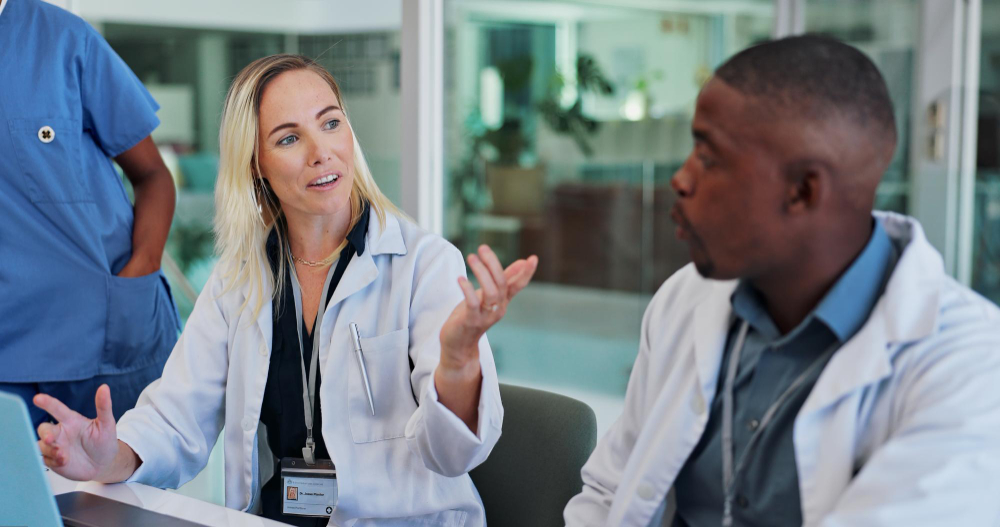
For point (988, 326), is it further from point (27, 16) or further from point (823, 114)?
point (27, 16)

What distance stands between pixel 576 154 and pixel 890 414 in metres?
2.82

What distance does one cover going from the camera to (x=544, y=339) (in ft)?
13.4

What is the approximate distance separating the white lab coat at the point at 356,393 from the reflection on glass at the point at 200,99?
144cm

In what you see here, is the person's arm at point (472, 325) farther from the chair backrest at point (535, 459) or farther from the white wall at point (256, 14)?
the white wall at point (256, 14)

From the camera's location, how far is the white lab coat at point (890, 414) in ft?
3.21

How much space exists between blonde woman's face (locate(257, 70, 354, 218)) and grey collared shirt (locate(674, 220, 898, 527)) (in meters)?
0.87

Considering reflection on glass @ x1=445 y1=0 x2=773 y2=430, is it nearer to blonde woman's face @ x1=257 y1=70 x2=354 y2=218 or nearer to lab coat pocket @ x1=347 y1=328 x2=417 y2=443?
blonde woman's face @ x1=257 y1=70 x2=354 y2=218

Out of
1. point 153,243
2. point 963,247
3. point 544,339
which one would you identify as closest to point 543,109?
point 544,339

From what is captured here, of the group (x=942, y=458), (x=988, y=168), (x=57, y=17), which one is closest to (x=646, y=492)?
(x=942, y=458)

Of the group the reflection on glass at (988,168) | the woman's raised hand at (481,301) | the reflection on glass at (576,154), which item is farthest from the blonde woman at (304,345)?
the reflection on glass at (988,168)

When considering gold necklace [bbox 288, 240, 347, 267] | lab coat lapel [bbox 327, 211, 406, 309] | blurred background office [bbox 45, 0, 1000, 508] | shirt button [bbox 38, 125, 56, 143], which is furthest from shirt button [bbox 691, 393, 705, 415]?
blurred background office [bbox 45, 0, 1000, 508]

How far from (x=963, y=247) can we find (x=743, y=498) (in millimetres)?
2486

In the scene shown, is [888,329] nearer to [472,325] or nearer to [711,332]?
[711,332]

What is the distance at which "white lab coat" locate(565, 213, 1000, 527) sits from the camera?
3.21 ft
